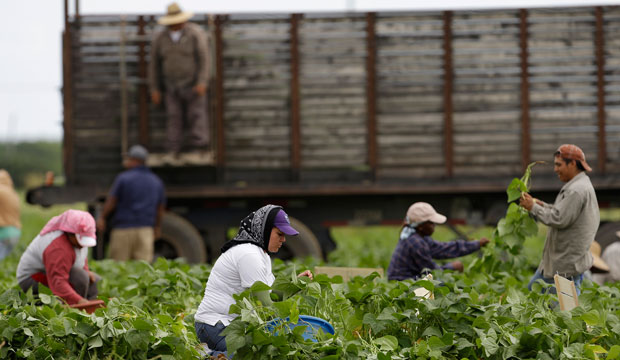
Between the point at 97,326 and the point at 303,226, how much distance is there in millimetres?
6677

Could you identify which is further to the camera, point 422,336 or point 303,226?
point 303,226

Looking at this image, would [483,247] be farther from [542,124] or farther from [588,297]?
[542,124]

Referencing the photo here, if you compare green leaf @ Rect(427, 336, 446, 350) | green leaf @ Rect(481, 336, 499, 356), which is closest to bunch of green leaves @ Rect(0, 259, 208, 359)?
green leaf @ Rect(427, 336, 446, 350)

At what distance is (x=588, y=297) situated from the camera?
7.09 m

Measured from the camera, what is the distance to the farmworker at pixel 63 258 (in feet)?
24.6

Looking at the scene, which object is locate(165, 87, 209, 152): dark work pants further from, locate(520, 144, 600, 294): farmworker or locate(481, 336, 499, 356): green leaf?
locate(481, 336, 499, 356): green leaf

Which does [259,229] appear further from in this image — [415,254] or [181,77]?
[181,77]

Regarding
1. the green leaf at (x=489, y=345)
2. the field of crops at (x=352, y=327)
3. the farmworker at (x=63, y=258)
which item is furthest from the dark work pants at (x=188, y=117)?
the green leaf at (x=489, y=345)

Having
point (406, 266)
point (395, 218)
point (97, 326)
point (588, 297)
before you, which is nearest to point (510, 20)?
point (395, 218)

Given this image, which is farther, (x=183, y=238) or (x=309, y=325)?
(x=183, y=238)

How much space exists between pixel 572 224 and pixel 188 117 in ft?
19.3

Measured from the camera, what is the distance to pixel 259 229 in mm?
6113

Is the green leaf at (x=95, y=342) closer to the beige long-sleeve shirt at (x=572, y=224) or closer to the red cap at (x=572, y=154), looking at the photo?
the beige long-sleeve shirt at (x=572, y=224)

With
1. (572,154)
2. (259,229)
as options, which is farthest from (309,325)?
(572,154)
